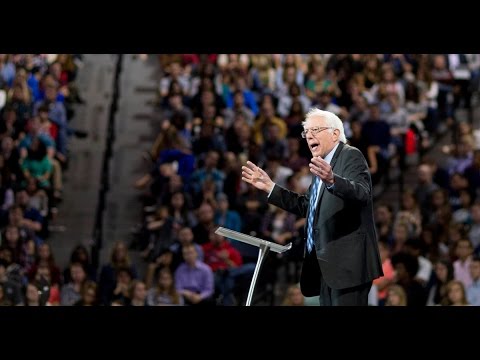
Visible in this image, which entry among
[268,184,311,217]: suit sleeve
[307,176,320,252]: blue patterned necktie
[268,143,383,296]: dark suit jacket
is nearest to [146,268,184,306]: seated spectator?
[268,184,311,217]: suit sleeve

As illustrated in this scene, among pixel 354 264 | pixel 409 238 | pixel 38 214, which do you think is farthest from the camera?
pixel 38 214

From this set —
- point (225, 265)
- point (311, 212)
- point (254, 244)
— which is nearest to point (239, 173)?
point (225, 265)

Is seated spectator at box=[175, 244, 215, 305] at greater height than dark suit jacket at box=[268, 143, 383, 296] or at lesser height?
lesser

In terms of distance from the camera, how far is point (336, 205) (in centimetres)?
591

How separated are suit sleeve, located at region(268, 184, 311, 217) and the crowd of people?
3.35m

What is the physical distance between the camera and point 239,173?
40.5 feet

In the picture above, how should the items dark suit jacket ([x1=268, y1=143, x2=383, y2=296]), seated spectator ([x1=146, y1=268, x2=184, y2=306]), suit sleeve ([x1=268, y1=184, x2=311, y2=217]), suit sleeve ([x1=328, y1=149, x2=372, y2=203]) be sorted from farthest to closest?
seated spectator ([x1=146, y1=268, x2=184, y2=306]) < suit sleeve ([x1=268, y1=184, x2=311, y2=217]) < dark suit jacket ([x1=268, y1=143, x2=383, y2=296]) < suit sleeve ([x1=328, y1=149, x2=372, y2=203])

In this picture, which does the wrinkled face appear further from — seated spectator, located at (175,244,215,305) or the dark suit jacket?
seated spectator, located at (175,244,215,305)

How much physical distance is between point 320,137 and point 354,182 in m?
0.36

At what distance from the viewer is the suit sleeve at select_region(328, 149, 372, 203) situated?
5609 millimetres

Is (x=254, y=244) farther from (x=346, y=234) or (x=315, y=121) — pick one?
(x=315, y=121)
